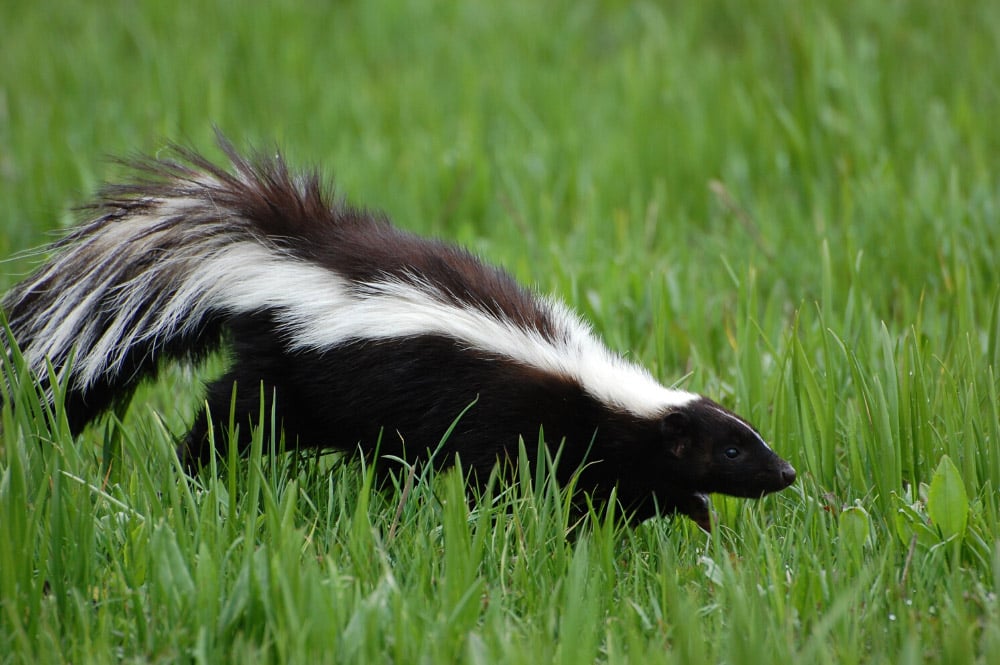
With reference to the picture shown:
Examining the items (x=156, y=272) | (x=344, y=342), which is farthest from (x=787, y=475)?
(x=156, y=272)

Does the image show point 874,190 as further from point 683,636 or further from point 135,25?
point 135,25

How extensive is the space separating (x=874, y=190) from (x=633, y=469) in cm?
300

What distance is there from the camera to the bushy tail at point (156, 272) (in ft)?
11.6

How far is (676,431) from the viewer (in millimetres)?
3568

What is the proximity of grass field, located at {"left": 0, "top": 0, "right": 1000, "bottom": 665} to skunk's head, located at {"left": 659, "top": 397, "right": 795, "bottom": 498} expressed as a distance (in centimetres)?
17

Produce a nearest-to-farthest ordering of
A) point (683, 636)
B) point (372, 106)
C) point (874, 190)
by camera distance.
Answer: point (683, 636) → point (874, 190) → point (372, 106)

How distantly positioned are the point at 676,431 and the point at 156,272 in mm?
1793

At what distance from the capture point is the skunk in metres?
3.44

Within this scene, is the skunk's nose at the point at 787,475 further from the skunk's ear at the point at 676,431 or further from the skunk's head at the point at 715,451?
the skunk's ear at the point at 676,431

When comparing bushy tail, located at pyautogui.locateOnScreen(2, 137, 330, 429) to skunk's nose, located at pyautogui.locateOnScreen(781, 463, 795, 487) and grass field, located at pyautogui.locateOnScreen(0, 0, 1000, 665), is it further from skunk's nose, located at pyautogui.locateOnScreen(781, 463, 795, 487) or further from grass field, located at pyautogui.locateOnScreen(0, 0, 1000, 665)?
skunk's nose, located at pyautogui.locateOnScreen(781, 463, 795, 487)

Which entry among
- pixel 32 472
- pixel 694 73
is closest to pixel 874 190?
pixel 694 73

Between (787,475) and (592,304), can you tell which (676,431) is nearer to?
(787,475)

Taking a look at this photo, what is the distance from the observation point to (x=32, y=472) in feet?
9.27

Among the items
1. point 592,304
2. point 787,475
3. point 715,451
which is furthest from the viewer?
point 592,304
